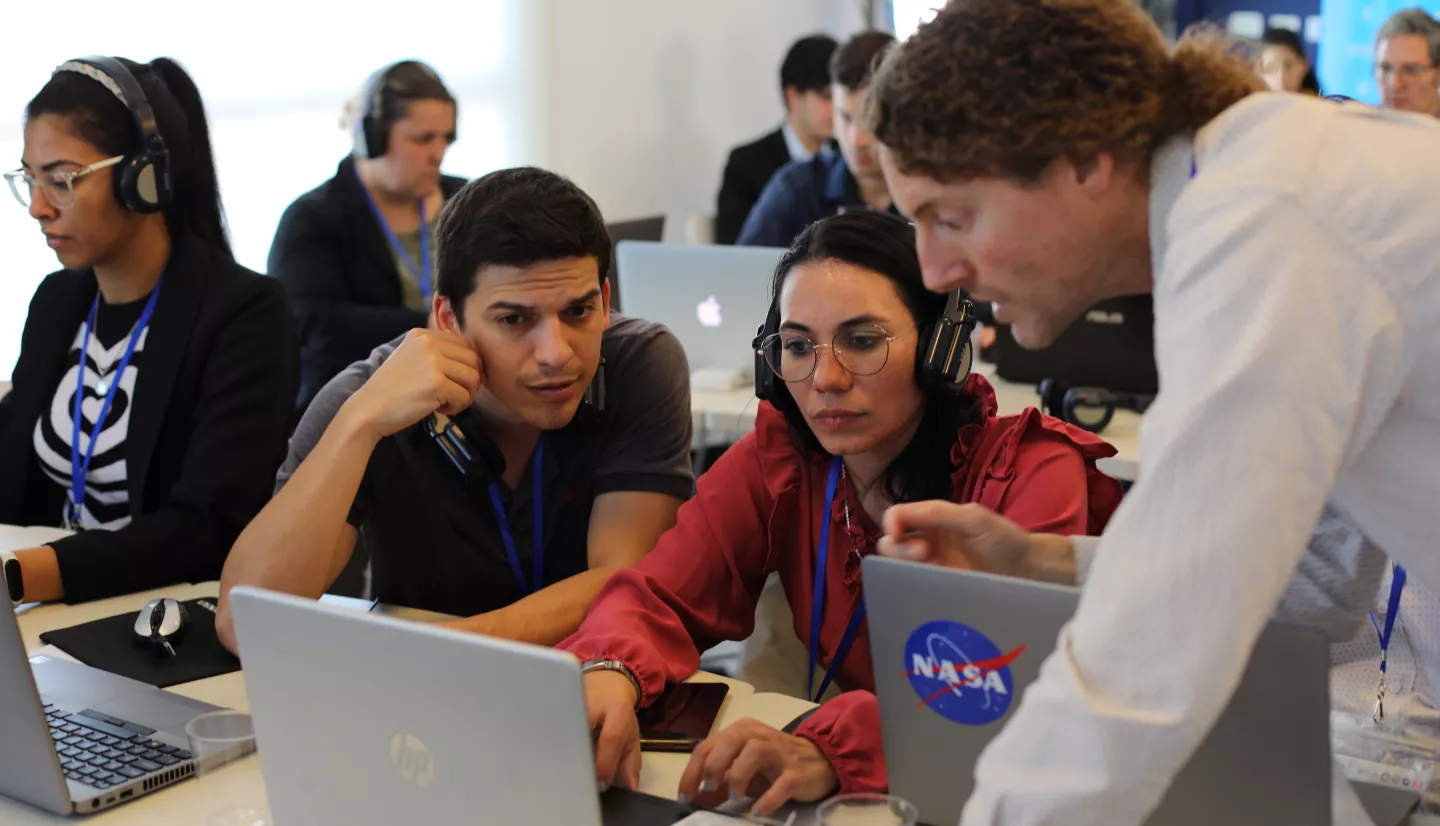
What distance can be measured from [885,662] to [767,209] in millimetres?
3527

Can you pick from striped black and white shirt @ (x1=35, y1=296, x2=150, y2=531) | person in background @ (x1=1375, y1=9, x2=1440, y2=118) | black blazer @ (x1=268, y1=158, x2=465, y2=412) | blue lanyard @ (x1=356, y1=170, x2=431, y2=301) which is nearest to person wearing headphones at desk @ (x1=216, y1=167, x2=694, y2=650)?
striped black and white shirt @ (x1=35, y1=296, x2=150, y2=531)

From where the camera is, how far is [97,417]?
91.4 inches

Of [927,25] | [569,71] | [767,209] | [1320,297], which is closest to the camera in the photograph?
[1320,297]

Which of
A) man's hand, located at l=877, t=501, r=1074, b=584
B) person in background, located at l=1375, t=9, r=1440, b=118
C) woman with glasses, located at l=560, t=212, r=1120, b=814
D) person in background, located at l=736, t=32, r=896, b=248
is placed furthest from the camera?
person in background, located at l=1375, t=9, r=1440, b=118

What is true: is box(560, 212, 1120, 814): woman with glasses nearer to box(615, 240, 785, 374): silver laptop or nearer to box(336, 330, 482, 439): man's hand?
box(336, 330, 482, 439): man's hand

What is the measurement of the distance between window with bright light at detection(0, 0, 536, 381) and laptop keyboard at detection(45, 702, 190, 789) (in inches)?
84.6

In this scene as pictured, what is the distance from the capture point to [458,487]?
6.59 ft

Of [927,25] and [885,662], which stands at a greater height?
[927,25]

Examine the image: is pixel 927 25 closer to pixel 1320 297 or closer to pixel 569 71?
pixel 1320 297

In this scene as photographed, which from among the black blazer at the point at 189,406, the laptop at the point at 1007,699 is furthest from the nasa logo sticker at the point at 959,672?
the black blazer at the point at 189,406

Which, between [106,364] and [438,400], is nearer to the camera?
[438,400]

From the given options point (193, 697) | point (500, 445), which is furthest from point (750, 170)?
point (193, 697)

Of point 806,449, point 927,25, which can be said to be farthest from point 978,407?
point 927,25

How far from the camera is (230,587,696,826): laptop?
1.02 m
